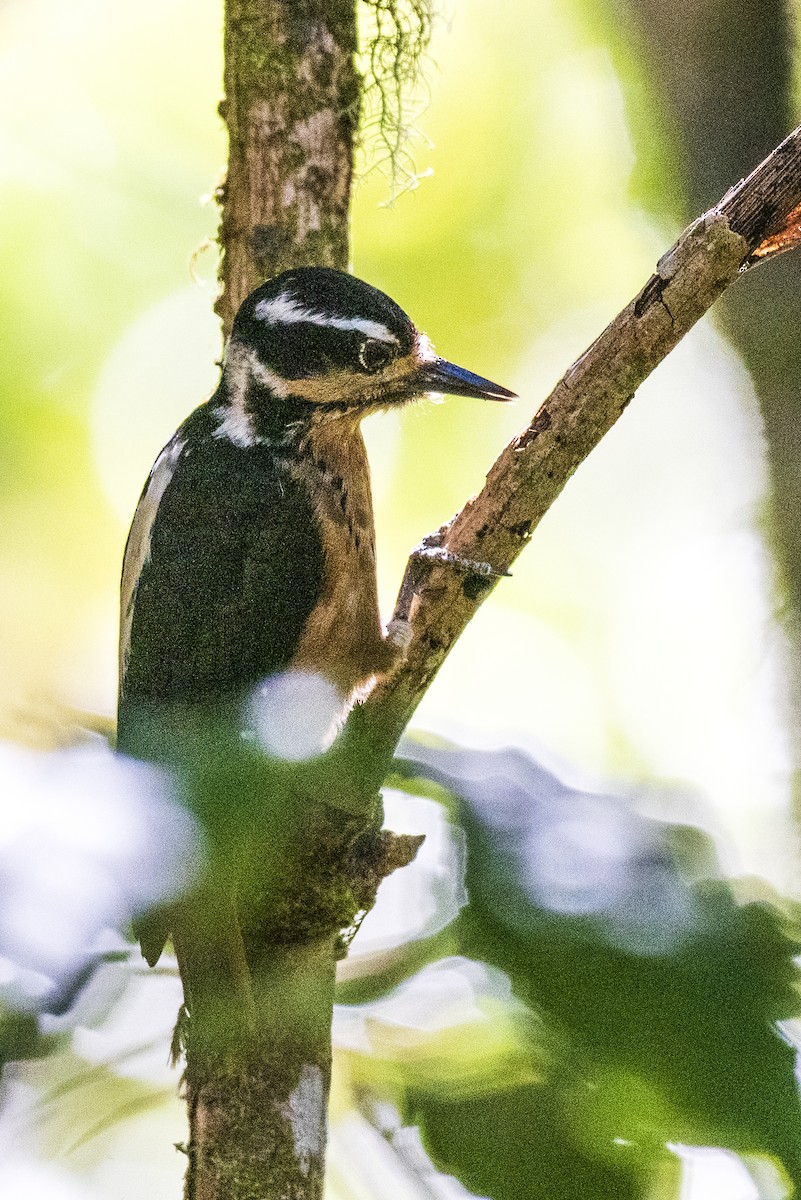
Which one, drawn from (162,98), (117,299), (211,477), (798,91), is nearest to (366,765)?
(211,477)

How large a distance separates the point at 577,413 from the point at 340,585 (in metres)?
0.64

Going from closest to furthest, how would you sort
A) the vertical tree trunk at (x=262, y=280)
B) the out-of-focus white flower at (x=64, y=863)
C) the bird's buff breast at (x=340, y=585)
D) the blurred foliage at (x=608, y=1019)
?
1. the blurred foliage at (x=608, y=1019)
2. the out-of-focus white flower at (x=64, y=863)
3. the vertical tree trunk at (x=262, y=280)
4. the bird's buff breast at (x=340, y=585)

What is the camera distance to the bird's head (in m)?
1.89

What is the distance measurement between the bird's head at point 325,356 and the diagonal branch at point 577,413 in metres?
0.27

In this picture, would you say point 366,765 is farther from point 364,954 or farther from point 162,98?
point 162,98

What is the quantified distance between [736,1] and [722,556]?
0.97m

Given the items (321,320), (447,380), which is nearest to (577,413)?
(447,380)

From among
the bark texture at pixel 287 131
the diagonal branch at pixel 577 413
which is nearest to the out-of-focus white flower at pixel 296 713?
the diagonal branch at pixel 577 413

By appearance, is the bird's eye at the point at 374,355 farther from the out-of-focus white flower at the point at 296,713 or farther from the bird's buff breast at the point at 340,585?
the out-of-focus white flower at the point at 296,713

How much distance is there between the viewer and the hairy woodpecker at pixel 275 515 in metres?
1.93

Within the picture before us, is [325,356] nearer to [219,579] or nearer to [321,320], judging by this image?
[321,320]

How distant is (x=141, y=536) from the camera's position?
2092mm

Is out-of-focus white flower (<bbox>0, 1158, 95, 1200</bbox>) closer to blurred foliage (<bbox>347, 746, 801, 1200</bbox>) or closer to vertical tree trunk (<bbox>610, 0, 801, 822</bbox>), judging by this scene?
blurred foliage (<bbox>347, 746, 801, 1200</bbox>)

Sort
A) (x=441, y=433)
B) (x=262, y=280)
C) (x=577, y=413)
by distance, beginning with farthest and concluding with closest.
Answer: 1. (x=441, y=433)
2. (x=262, y=280)
3. (x=577, y=413)
